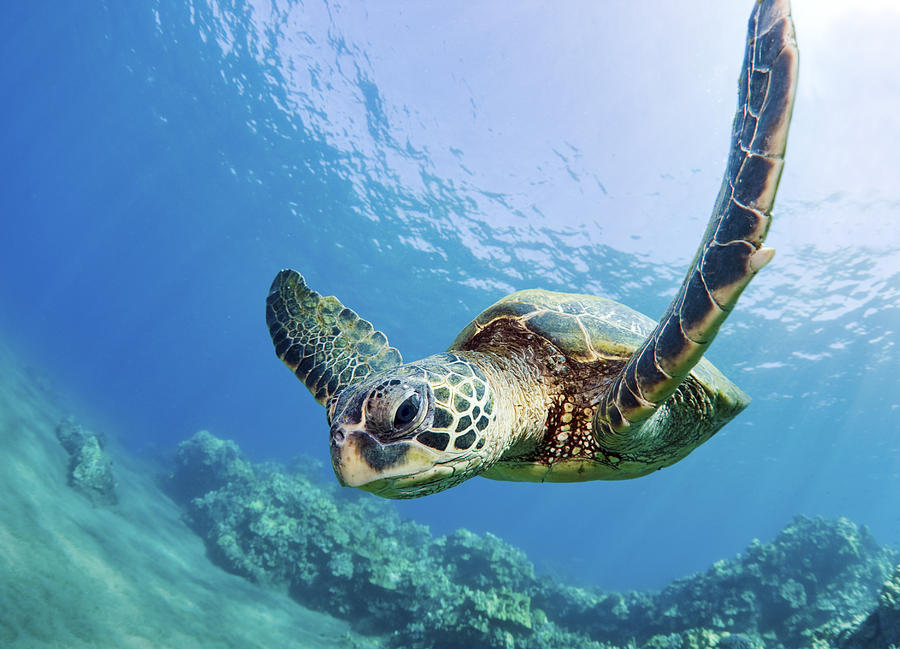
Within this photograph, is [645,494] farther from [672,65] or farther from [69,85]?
[69,85]

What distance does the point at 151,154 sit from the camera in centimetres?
3297

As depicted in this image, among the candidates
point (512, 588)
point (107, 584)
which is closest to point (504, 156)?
point (512, 588)

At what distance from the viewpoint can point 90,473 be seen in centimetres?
904

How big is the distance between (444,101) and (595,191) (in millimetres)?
7228

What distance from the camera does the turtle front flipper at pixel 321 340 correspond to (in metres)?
2.96

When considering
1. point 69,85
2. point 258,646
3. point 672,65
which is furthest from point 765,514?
point 69,85

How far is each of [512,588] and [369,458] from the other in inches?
317

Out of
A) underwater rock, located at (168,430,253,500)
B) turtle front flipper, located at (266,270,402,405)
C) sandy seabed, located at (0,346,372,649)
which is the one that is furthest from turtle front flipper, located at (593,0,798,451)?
underwater rock, located at (168,430,253,500)

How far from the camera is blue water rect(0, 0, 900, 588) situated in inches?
506

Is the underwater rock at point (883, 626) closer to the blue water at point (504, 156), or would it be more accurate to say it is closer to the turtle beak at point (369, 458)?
the turtle beak at point (369, 458)

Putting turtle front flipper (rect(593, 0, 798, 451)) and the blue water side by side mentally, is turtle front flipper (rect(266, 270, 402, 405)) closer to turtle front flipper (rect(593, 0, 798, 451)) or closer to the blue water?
turtle front flipper (rect(593, 0, 798, 451))

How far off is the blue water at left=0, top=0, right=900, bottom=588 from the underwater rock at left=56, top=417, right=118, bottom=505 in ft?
51.4

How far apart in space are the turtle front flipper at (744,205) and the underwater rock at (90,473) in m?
11.2

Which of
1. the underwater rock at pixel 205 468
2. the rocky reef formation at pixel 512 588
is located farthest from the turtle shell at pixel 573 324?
the underwater rock at pixel 205 468
